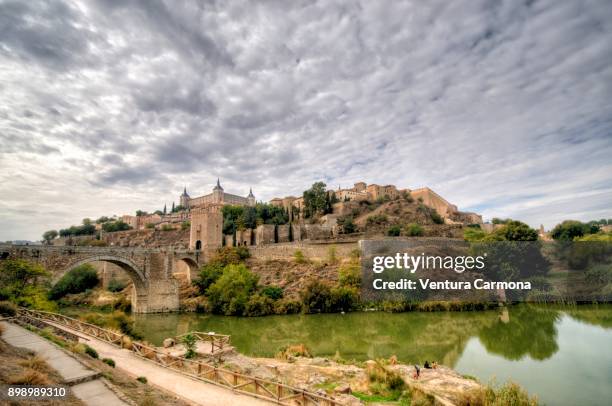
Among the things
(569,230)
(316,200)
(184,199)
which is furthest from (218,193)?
(569,230)

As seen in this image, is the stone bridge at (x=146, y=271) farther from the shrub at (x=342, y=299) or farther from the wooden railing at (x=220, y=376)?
the shrub at (x=342, y=299)

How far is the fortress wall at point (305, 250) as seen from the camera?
38.8 metres

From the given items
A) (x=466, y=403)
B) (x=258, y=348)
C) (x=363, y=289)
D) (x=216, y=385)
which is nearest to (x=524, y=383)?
(x=466, y=403)

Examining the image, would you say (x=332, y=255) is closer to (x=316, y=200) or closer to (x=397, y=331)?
(x=397, y=331)

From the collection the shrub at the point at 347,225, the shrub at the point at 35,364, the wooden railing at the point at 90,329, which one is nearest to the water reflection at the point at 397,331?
the wooden railing at the point at 90,329

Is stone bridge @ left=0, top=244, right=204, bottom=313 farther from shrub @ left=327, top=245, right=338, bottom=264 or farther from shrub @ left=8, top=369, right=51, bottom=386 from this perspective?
shrub @ left=8, top=369, right=51, bottom=386

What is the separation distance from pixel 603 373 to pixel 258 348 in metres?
15.8

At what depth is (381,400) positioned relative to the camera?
396 inches

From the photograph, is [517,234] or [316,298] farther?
[517,234]

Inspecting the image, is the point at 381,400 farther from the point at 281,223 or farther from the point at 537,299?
the point at 281,223

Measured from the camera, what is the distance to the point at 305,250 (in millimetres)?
39406

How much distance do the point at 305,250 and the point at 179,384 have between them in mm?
30569

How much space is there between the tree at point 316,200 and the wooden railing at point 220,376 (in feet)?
142

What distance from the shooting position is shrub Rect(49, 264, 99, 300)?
3759cm
